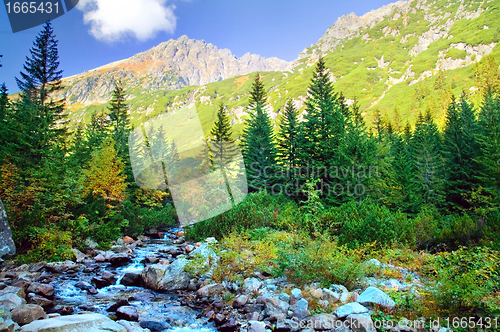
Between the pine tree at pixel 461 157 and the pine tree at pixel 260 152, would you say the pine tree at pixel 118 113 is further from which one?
the pine tree at pixel 461 157

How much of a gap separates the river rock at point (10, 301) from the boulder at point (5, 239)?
4175 mm

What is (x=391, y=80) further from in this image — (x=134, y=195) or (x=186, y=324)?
(x=186, y=324)

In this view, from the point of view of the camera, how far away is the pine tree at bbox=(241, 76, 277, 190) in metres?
30.9

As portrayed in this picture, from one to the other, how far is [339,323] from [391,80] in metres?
206

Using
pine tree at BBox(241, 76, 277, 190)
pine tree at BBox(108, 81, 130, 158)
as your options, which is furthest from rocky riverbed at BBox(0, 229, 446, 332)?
pine tree at BBox(108, 81, 130, 158)

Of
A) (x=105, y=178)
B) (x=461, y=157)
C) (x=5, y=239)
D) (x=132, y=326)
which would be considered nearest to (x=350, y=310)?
(x=132, y=326)

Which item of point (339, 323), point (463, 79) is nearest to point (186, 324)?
point (339, 323)

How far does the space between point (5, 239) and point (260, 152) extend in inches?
1052

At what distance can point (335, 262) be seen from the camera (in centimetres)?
645

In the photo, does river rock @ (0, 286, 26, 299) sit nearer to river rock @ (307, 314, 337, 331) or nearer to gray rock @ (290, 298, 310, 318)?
gray rock @ (290, 298, 310, 318)

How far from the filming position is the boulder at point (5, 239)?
8.03 metres

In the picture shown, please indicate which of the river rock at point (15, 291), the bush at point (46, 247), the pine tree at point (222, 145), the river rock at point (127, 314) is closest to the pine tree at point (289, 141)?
the pine tree at point (222, 145)

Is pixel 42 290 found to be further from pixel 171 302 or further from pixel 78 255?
pixel 78 255

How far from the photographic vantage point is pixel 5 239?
822 centimetres
